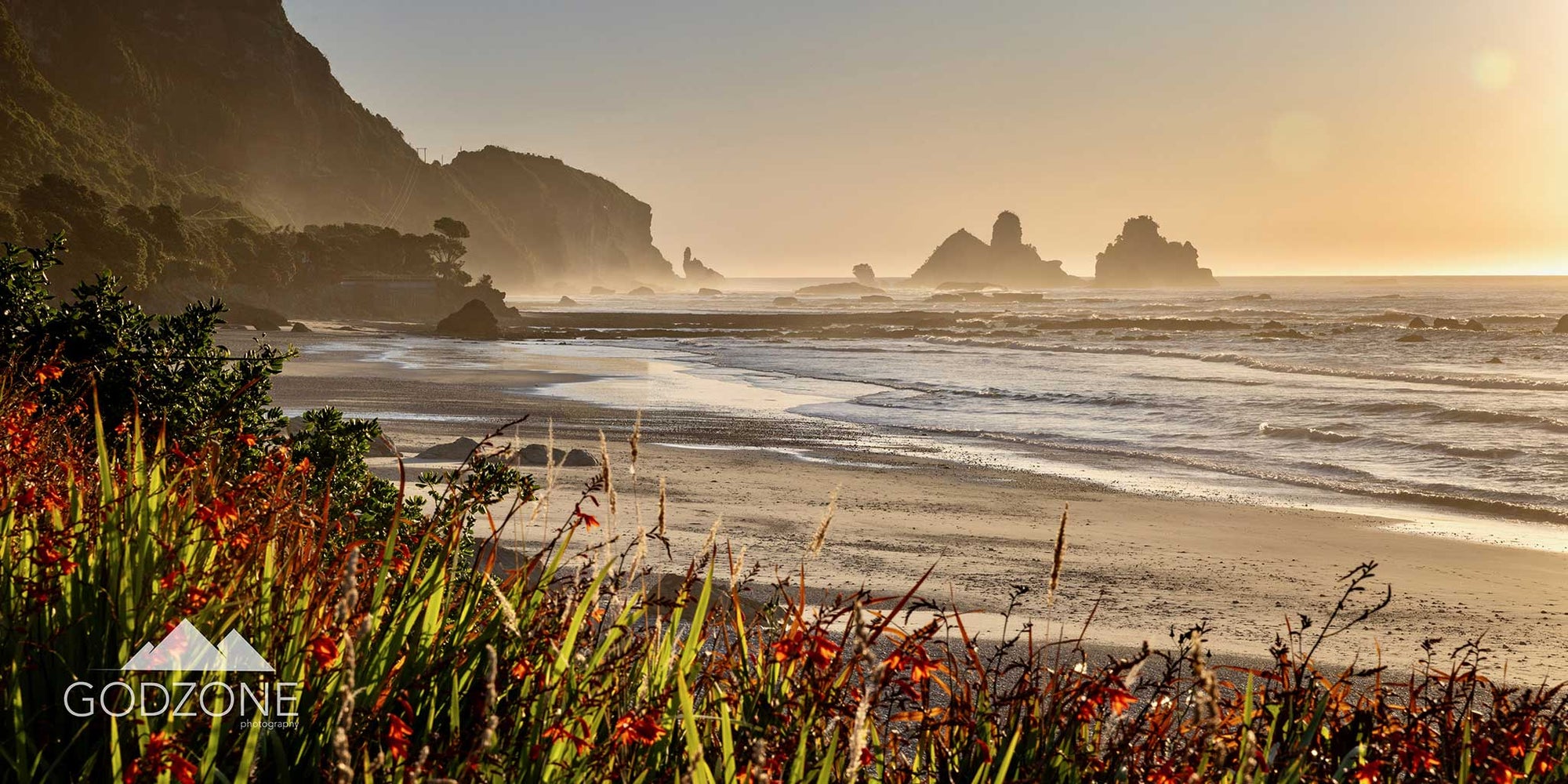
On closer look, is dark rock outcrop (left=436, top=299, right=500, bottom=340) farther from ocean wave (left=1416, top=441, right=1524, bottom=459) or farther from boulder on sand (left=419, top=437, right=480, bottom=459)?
ocean wave (left=1416, top=441, right=1524, bottom=459)

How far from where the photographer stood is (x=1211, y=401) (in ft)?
82.9

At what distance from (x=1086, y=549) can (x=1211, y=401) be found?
16.6m

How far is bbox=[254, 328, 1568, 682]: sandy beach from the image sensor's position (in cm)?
796

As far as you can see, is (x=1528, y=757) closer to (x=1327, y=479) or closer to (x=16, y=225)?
(x=1327, y=479)

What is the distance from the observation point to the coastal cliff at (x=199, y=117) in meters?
78.9

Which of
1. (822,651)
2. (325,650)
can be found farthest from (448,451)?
(822,651)

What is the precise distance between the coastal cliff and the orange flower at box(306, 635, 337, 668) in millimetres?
74776

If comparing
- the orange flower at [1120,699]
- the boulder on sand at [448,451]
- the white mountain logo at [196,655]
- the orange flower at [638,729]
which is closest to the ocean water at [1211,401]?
the boulder on sand at [448,451]

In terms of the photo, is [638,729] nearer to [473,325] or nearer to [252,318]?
[473,325]

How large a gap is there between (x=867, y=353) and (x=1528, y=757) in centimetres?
4299

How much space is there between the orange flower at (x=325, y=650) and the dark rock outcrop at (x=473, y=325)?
5473 centimetres

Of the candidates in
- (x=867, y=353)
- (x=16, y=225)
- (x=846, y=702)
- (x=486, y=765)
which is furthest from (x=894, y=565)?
(x=16, y=225)

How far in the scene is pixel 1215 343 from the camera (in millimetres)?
50625

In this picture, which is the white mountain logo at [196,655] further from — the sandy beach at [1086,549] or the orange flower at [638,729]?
the sandy beach at [1086,549]
